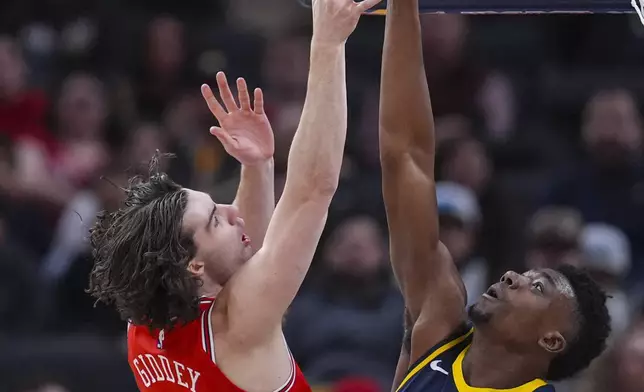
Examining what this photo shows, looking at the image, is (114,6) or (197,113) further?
(114,6)

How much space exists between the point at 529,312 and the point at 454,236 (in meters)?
2.72

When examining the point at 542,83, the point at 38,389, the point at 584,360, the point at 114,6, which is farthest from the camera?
the point at 114,6

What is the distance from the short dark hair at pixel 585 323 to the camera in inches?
159

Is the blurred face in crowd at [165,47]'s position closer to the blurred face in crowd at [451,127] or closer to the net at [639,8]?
the blurred face in crowd at [451,127]

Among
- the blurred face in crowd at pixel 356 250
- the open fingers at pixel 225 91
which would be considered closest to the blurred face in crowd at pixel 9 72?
the blurred face in crowd at pixel 356 250

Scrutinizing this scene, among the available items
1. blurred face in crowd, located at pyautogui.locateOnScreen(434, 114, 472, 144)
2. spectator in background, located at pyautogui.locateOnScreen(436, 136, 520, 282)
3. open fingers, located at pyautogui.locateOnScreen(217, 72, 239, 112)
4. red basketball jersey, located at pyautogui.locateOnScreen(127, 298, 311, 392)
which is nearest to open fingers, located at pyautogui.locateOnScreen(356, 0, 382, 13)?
open fingers, located at pyautogui.locateOnScreen(217, 72, 239, 112)

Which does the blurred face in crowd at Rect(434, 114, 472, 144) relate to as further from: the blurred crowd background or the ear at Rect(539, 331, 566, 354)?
the ear at Rect(539, 331, 566, 354)

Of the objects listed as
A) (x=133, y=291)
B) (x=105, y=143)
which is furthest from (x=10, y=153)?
(x=133, y=291)

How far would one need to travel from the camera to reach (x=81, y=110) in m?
8.01

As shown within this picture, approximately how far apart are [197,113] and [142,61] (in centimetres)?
71

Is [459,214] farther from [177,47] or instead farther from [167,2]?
[167,2]

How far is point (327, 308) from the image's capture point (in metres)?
6.74

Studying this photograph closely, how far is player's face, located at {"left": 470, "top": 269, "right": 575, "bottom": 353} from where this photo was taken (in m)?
3.97

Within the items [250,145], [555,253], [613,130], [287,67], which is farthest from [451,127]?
[250,145]
